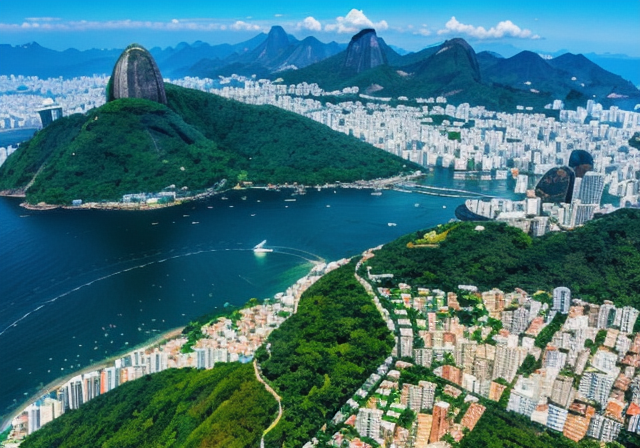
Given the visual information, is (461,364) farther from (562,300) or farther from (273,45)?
(273,45)

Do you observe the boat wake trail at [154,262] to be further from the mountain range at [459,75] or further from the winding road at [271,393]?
the mountain range at [459,75]

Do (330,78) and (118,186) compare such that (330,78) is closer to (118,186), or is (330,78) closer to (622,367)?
(118,186)

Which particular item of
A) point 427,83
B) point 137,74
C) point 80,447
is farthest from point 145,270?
point 427,83

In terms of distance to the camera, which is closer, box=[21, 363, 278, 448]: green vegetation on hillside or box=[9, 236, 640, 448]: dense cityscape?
box=[9, 236, 640, 448]: dense cityscape

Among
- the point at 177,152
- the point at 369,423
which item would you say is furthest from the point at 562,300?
the point at 177,152

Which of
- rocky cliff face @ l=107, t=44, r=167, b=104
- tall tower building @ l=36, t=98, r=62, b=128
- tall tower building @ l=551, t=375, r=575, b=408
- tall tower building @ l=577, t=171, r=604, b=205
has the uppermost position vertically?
rocky cliff face @ l=107, t=44, r=167, b=104

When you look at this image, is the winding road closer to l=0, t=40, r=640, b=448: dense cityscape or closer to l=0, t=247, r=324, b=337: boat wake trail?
l=0, t=40, r=640, b=448: dense cityscape

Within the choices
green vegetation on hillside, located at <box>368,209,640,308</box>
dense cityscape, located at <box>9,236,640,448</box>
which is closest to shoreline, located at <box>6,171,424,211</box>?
green vegetation on hillside, located at <box>368,209,640,308</box>
